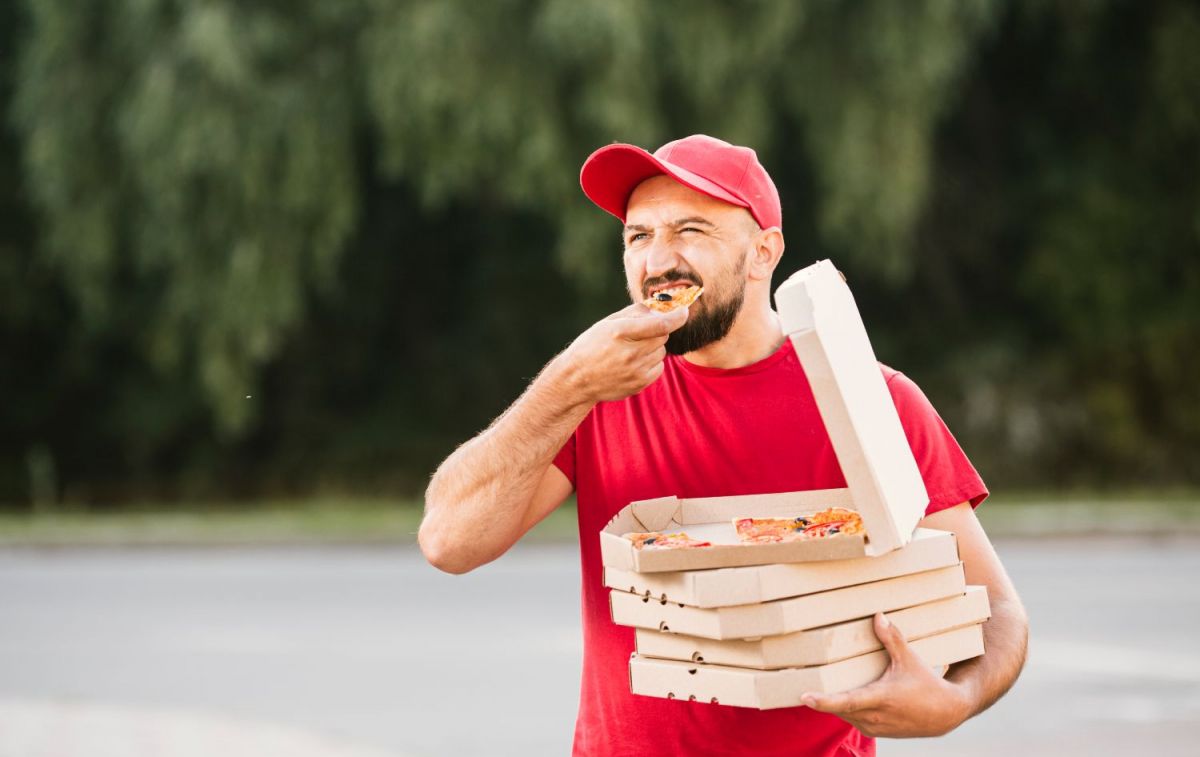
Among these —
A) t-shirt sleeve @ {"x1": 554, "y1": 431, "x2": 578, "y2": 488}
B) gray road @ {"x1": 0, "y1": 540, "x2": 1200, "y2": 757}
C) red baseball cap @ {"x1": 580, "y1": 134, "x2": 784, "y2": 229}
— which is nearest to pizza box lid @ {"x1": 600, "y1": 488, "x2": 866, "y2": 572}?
t-shirt sleeve @ {"x1": 554, "y1": 431, "x2": 578, "y2": 488}

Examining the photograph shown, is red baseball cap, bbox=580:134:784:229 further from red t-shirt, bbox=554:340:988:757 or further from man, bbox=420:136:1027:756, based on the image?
red t-shirt, bbox=554:340:988:757

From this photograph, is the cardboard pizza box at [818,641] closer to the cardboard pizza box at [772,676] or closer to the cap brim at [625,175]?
the cardboard pizza box at [772,676]

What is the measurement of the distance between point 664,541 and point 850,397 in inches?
14.8

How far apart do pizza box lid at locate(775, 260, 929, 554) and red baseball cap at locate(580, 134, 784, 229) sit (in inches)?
18.1

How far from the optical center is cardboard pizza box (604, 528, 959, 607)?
215 centimetres

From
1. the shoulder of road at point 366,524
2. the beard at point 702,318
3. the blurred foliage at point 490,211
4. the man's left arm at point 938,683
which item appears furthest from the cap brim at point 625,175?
the shoulder of road at point 366,524

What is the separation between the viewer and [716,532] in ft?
8.02

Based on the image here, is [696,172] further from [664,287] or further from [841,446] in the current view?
[841,446]

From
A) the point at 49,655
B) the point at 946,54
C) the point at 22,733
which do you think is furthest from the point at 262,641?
the point at 946,54

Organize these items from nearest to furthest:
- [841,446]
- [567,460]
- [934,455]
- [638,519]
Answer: [841,446], [638,519], [934,455], [567,460]

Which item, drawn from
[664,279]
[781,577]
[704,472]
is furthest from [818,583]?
[664,279]

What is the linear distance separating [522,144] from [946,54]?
439cm

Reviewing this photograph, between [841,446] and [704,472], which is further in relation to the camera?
[704,472]

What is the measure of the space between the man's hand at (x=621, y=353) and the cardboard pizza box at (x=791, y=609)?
1.06 feet
